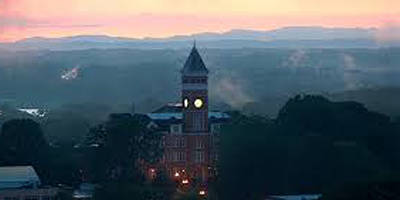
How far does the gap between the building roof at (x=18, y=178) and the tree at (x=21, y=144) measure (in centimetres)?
347

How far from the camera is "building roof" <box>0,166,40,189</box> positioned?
41.8 m

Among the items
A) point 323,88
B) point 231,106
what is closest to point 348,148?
point 231,106

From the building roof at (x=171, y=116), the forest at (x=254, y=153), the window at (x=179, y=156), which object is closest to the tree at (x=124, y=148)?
the forest at (x=254, y=153)

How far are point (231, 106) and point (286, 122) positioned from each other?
4030 cm

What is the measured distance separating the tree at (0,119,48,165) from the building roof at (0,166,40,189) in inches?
137

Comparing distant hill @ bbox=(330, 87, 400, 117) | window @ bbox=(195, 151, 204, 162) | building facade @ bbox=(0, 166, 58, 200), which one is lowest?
distant hill @ bbox=(330, 87, 400, 117)

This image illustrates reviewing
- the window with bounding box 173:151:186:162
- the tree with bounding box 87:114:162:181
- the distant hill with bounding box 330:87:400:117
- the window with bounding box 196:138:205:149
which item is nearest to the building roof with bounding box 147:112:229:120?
the window with bounding box 196:138:205:149

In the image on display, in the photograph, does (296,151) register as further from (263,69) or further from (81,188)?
(263,69)

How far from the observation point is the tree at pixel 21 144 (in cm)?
4712

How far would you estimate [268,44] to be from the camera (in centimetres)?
15300

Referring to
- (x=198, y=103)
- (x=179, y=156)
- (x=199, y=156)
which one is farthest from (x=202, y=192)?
(x=198, y=103)

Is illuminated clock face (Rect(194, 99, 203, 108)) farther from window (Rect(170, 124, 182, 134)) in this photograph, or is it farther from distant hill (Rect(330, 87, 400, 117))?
distant hill (Rect(330, 87, 400, 117))

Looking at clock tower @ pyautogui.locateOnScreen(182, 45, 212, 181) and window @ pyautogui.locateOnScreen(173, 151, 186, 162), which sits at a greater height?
clock tower @ pyautogui.locateOnScreen(182, 45, 212, 181)

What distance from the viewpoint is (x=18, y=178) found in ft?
138
